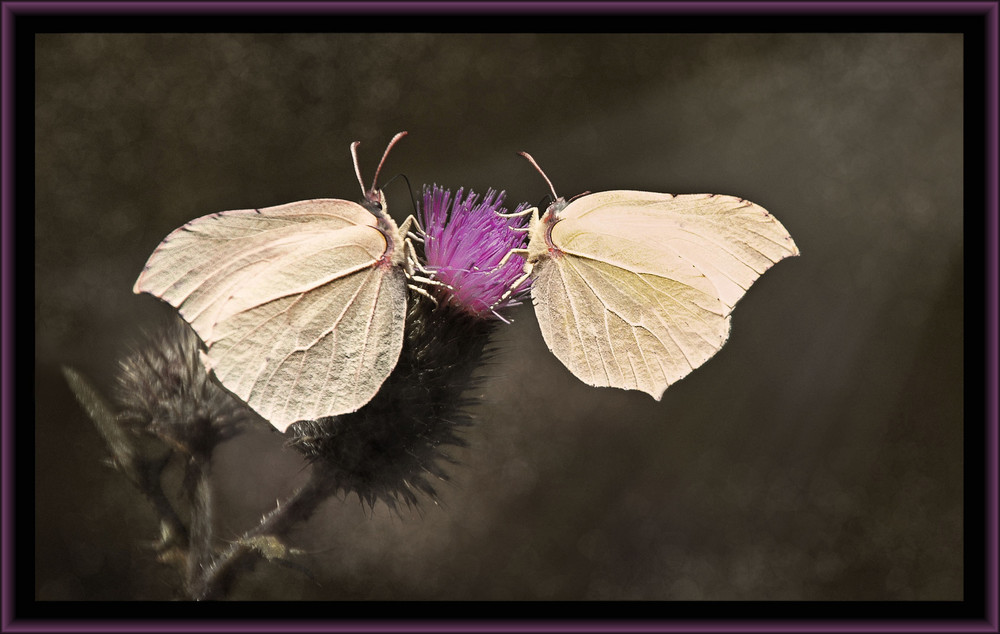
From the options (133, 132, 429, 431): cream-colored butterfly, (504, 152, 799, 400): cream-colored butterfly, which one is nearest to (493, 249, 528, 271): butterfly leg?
(504, 152, 799, 400): cream-colored butterfly

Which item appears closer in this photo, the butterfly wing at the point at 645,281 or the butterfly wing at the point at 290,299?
the butterfly wing at the point at 290,299

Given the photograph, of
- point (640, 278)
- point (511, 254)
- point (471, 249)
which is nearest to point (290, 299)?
point (471, 249)

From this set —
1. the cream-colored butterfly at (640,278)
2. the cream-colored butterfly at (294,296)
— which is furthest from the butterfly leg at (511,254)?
the cream-colored butterfly at (294,296)

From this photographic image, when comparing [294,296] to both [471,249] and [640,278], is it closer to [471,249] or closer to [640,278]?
[471,249]

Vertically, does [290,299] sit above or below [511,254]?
below

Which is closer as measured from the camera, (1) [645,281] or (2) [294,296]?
(2) [294,296]

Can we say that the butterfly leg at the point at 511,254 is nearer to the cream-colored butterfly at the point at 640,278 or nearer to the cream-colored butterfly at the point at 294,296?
the cream-colored butterfly at the point at 640,278
